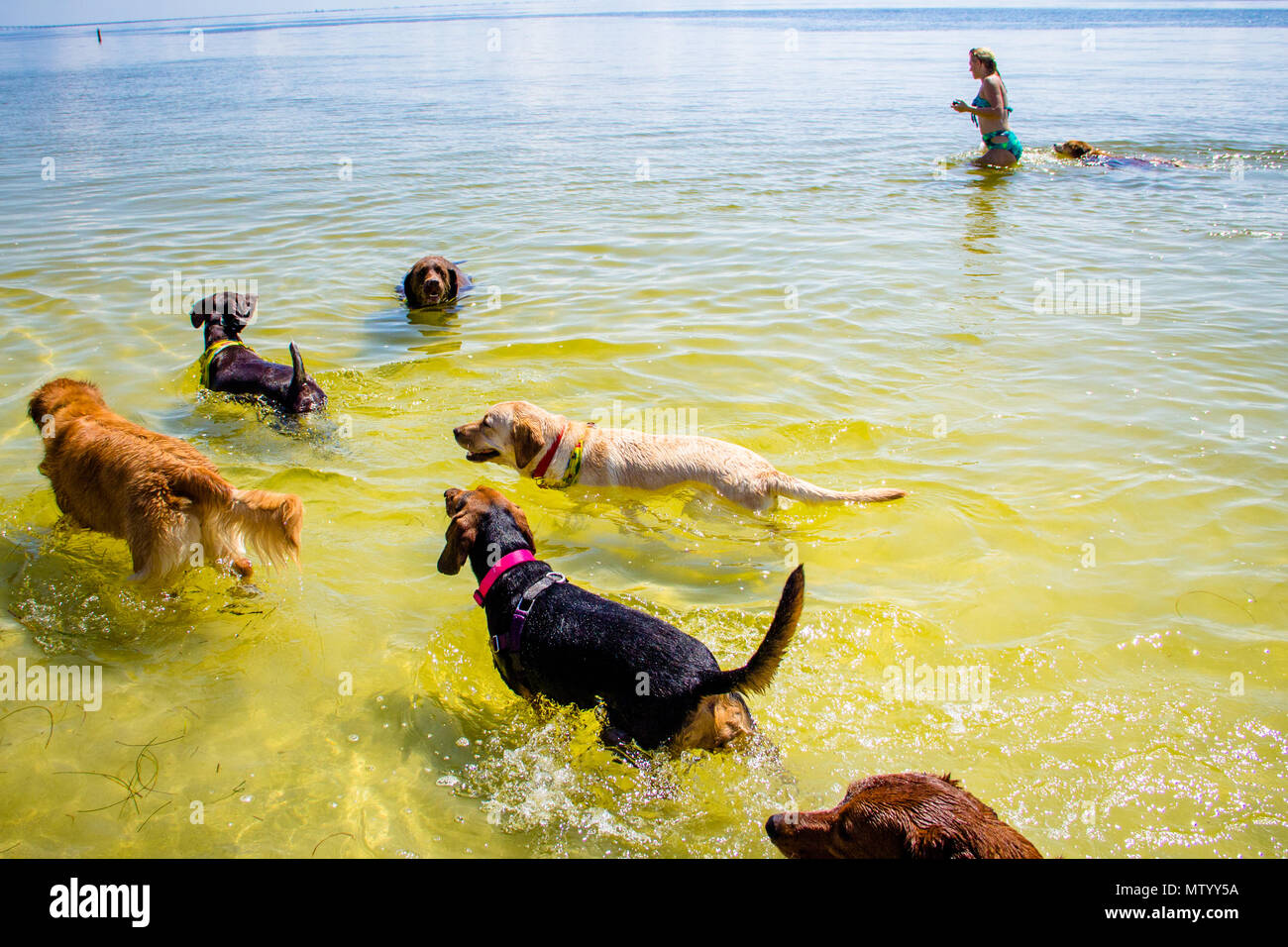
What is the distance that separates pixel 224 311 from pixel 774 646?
6.08 metres

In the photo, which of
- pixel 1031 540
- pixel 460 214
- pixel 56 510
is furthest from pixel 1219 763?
pixel 460 214

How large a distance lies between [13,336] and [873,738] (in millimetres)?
8751

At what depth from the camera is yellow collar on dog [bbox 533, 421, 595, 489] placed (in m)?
5.55

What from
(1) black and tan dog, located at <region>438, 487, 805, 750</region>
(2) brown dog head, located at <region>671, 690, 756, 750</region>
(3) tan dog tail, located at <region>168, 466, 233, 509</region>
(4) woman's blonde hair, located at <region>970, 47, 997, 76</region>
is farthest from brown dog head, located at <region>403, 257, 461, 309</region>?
(4) woman's blonde hair, located at <region>970, 47, 997, 76</region>

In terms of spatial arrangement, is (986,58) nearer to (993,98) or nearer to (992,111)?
(993,98)

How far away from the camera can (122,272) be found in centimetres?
1021

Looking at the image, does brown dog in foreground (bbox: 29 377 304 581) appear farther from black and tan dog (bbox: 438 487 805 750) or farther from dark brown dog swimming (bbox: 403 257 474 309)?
dark brown dog swimming (bbox: 403 257 474 309)

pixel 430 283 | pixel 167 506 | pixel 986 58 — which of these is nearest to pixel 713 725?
pixel 167 506

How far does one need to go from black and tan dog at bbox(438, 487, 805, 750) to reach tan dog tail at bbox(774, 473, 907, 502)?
1.60 metres

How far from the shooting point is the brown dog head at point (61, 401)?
5.06 meters

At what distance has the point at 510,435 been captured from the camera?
5594mm

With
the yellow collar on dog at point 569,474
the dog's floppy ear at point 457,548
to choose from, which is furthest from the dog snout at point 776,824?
the yellow collar on dog at point 569,474
